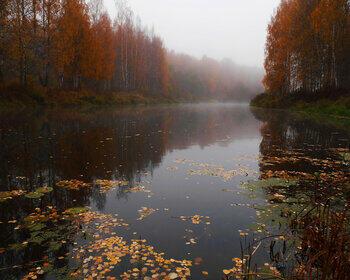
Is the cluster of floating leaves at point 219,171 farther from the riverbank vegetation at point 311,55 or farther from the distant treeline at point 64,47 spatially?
the distant treeline at point 64,47

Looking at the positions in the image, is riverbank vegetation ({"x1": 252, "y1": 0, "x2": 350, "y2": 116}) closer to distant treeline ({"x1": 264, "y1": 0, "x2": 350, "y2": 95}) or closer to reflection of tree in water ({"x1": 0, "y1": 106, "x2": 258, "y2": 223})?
distant treeline ({"x1": 264, "y1": 0, "x2": 350, "y2": 95})

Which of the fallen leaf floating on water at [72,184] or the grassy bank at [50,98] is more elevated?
the grassy bank at [50,98]

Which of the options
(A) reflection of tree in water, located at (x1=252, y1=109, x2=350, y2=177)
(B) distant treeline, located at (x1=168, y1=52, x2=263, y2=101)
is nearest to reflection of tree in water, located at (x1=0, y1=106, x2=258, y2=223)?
(A) reflection of tree in water, located at (x1=252, y1=109, x2=350, y2=177)

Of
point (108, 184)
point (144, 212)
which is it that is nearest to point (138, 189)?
point (108, 184)

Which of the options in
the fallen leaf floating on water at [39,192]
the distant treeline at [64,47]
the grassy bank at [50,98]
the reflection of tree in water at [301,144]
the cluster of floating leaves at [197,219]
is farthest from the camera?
the distant treeline at [64,47]

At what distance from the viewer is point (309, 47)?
40.2 meters

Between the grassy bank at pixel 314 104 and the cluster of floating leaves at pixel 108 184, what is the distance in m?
26.4

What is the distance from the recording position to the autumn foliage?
113ft

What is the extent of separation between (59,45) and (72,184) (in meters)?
35.0

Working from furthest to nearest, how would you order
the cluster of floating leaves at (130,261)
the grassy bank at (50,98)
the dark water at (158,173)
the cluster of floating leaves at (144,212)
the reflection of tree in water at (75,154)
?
1. the grassy bank at (50,98)
2. the reflection of tree in water at (75,154)
3. the cluster of floating leaves at (144,212)
4. the dark water at (158,173)
5. the cluster of floating leaves at (130,261)

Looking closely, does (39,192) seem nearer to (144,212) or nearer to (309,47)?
(144,212)

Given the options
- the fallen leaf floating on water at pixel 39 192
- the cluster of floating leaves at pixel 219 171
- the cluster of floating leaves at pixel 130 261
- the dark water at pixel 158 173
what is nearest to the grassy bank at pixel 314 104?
the dark water at pixel 158 173

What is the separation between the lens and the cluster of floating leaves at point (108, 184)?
909cm

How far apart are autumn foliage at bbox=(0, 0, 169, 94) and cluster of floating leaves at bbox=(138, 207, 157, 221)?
31550mm
